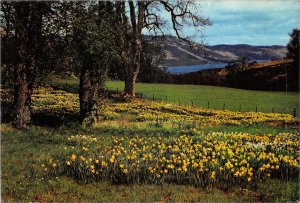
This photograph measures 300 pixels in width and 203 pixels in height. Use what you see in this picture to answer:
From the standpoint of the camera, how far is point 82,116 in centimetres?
2111

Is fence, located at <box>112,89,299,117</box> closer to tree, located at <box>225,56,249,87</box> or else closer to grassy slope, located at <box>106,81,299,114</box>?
grassy slope, located at <box>106,81,299,114</box>

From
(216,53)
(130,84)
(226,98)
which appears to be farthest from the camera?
(216,53)

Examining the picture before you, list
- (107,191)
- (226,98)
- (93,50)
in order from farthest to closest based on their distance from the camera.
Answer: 1. (226,98)
2. (93,50)
3. (107,191)

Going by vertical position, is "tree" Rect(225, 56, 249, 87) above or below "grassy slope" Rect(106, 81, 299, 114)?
above

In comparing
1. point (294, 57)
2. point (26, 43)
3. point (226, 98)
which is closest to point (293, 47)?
point (294, 57)

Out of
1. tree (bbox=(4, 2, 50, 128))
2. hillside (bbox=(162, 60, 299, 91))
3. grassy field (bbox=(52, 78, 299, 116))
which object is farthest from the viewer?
hillside (bbox=(162, 60, 299, 91))

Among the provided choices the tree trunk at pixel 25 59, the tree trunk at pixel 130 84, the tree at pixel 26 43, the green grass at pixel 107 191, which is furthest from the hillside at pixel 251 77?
the green grass at pixel 107 191

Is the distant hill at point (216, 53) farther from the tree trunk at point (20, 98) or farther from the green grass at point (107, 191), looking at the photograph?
the green grass at point (107, 191)

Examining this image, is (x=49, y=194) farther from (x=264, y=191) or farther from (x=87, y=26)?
(x=87, y=26)

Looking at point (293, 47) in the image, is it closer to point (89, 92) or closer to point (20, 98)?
point (89, 92)

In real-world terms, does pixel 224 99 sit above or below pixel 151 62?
below

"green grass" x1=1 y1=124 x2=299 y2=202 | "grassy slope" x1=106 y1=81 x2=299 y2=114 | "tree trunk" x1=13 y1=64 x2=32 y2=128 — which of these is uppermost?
"tree trunk" x1=13 y1=64 x2=32 y2=128

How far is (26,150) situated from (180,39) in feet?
93.6

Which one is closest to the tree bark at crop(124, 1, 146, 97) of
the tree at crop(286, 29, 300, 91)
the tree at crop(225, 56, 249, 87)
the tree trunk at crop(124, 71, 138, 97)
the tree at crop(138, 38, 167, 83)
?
the tree trunk at crop(124, 71, 138, 97)
